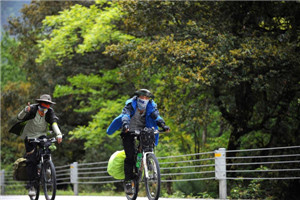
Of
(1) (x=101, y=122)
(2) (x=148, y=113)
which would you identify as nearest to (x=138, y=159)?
(2) (x=148, y=113)

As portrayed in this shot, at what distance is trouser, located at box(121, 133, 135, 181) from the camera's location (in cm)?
Result: 955

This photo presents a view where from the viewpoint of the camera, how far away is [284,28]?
1795 centimetres

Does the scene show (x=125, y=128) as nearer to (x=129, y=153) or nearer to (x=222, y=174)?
(x=129, y=153)

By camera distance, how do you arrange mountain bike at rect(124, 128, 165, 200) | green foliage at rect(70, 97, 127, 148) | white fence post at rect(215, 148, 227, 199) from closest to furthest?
1. mountain bike at rect(124, 128, 165, 200)
2. white fence post at rect(215, 148, 227, 199)
3. green foliage at rect(70, 97, 127, 148)

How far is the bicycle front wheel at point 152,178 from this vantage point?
861 cm

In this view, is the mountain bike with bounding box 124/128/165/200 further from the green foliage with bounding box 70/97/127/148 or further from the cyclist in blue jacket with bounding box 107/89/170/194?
the green foliage with bounding box 70/97/127/148

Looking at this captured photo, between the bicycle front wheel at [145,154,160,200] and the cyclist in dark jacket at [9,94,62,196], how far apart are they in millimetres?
2290

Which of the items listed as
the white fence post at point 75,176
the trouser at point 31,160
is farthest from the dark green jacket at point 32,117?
the white fence post at point 75,176

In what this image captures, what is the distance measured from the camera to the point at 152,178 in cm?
880

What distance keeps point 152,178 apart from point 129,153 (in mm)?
939

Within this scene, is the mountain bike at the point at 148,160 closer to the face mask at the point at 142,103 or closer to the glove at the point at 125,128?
the glove at the point at 125,128

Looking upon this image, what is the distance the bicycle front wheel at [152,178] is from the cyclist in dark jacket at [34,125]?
7.51 feet

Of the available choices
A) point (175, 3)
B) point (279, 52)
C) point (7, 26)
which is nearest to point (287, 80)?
point (279, 52)

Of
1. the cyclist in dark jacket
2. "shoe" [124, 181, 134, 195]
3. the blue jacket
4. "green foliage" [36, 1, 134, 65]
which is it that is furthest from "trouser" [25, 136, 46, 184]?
"green foliage" [36, 1, 134, 65]
